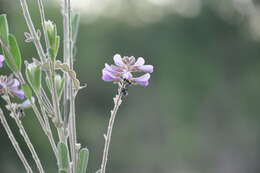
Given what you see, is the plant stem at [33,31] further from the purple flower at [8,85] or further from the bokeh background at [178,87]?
the bokeh background at [178,87]

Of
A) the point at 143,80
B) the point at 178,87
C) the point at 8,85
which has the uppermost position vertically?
the point at 178,87

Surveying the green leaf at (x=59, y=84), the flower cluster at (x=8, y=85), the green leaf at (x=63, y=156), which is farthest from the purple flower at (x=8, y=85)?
the green leaf at (x=63, y=156)

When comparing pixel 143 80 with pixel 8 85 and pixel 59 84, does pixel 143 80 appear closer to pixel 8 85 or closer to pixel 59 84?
pixel 59 84

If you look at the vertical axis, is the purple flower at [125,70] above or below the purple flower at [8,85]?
above

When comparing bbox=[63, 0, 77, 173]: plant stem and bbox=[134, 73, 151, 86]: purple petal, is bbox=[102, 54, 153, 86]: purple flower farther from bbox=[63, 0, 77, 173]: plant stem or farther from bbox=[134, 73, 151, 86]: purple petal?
bbox=[63, 0, 77, 173]: plant stem

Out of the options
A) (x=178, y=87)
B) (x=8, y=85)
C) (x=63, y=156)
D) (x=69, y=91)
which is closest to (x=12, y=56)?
(x=8, y=85)

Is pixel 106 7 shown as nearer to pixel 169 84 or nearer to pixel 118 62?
pixel 169 84
